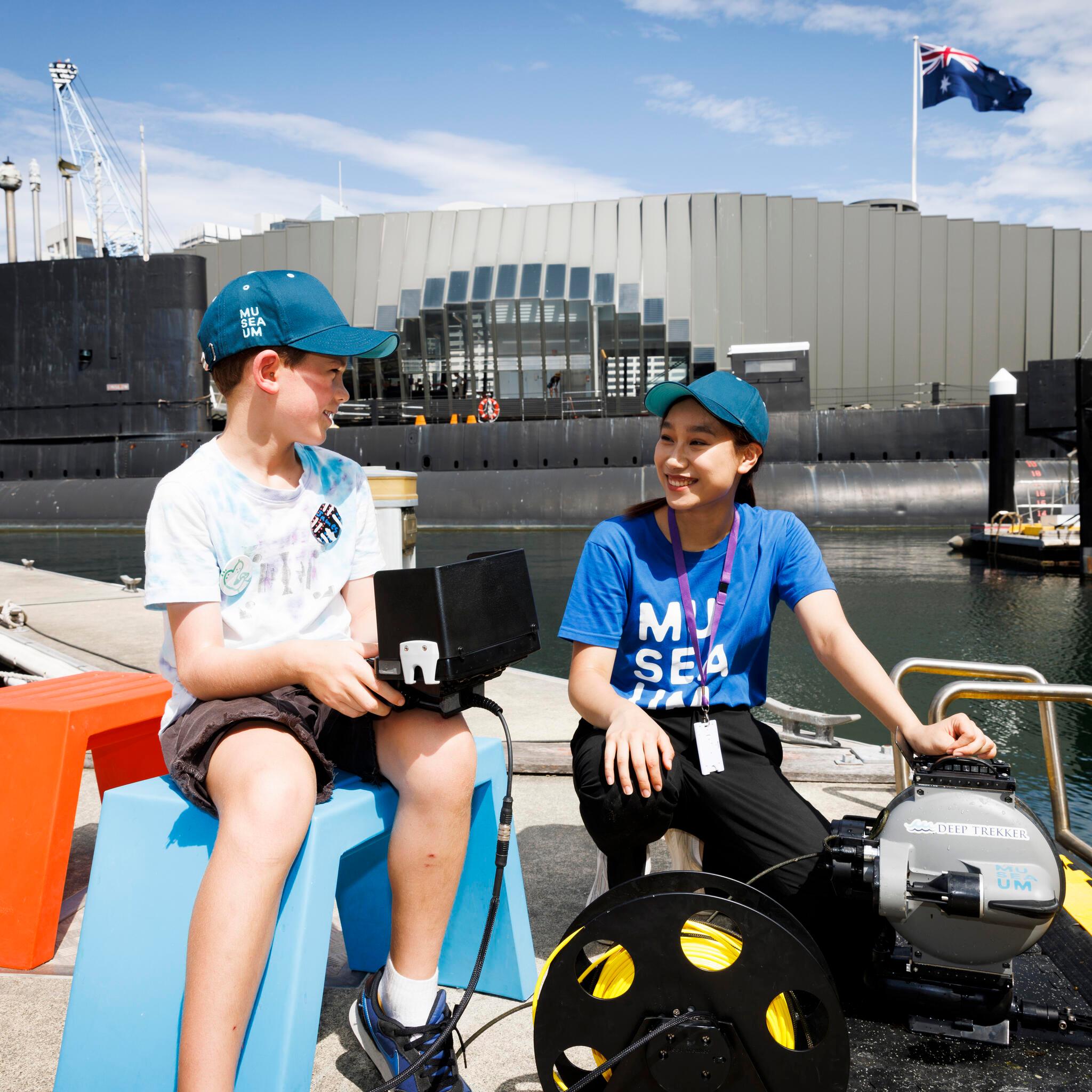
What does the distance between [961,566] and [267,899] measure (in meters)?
12.4

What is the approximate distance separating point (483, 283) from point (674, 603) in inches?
1113

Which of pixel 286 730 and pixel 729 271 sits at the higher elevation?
pixel 729 271

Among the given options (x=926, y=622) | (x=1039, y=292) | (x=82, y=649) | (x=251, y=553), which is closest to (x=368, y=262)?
(x=1039, y=292)

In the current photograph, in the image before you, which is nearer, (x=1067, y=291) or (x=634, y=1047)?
(x=634, y=1047)

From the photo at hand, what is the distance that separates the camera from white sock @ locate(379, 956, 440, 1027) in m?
1.71

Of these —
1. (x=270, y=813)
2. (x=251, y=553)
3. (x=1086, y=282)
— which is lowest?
(x=270, y=813)

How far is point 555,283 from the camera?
28.3 metres

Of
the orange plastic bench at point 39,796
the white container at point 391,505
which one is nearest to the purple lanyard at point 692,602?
the orange plastic bench at point 39,796

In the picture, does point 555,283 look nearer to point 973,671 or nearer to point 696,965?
point 973,671

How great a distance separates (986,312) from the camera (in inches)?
1096

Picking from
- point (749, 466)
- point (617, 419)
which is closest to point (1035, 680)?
point (749, 466)

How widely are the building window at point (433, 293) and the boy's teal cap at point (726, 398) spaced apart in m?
28.2

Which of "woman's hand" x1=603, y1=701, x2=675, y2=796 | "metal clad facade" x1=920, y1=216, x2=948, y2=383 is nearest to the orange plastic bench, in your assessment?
"woman's hand" x1=603, y1=701, x2=675, y2=796

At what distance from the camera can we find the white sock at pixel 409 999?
1709 millimetres
